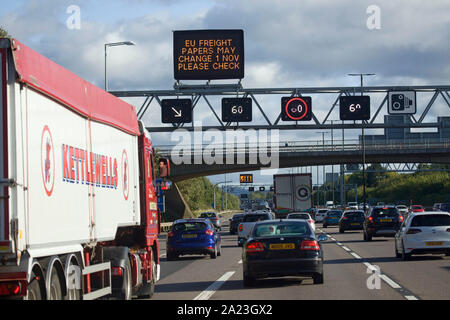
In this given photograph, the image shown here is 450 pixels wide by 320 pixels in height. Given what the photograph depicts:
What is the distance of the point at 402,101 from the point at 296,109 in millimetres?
6076

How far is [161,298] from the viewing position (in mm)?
14430

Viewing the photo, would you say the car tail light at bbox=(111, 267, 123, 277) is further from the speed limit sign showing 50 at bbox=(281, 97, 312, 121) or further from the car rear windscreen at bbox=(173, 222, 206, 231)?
the speed limit sign showing 50 at bbox=(281, 97, 312, 121)

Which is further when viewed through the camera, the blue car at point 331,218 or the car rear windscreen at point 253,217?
the blue car at point 331,218

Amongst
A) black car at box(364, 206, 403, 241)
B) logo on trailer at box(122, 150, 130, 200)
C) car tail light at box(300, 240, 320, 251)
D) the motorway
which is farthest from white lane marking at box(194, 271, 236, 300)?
black car at box(364, 206, 403, 241)

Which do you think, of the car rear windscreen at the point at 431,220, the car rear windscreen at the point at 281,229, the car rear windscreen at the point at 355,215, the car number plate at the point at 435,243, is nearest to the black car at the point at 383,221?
the car rear windscreen at the point at 431,220

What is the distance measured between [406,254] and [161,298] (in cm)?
1049

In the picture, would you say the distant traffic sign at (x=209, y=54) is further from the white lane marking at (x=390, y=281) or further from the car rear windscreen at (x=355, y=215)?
the white lane marking at (x=390, y=281)

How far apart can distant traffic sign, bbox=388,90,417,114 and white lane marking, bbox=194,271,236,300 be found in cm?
2637

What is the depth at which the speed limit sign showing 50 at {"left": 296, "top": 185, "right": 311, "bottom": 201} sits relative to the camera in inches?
2063

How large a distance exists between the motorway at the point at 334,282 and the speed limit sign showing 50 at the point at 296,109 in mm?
19932

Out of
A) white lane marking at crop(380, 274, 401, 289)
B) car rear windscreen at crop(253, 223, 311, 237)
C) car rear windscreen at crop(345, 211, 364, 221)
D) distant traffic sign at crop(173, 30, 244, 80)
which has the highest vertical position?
distant traffic sign at crop(173, 30, 244, 80)

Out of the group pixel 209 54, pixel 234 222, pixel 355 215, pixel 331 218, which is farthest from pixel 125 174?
pixel 331 218

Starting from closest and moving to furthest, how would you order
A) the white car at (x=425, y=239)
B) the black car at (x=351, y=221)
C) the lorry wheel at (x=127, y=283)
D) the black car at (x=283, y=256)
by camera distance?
the lorry wheel at (x=127, y=283)
the black car at (x=283, y=256)
the white car at (x=425, y=239)
the black car at (x=351, y=221)

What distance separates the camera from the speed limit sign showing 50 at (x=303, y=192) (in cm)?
5241
